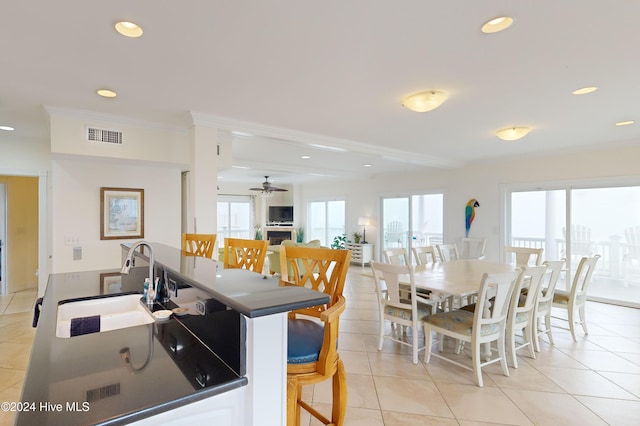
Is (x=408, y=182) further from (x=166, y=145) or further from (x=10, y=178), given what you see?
(x=10, y=178)

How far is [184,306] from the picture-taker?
155cm

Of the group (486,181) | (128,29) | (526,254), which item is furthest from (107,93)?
(486,181)

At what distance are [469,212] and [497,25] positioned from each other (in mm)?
5355

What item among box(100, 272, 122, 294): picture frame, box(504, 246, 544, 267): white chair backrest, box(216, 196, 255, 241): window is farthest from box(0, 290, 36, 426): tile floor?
box(504, 246, 544, 267): white chair backrest

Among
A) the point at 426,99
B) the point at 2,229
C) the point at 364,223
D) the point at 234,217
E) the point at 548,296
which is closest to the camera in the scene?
the point at 426,99

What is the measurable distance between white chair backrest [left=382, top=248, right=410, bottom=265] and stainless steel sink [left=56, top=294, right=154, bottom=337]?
276 centimetres

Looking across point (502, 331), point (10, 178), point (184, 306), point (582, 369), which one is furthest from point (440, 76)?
point (10, 178)

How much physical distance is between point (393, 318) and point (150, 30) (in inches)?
118

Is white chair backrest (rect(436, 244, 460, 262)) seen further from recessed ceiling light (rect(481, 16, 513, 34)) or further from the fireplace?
the fireplace

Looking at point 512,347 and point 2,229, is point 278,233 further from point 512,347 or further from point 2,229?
point 512,347

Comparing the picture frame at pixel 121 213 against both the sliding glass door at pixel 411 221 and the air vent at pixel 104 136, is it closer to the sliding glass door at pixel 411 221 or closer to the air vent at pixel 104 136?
the air vent at pixel 104 136

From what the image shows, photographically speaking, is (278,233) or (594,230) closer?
(594,230)

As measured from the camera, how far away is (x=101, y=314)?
1858 millimetres

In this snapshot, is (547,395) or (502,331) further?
(502,331)
